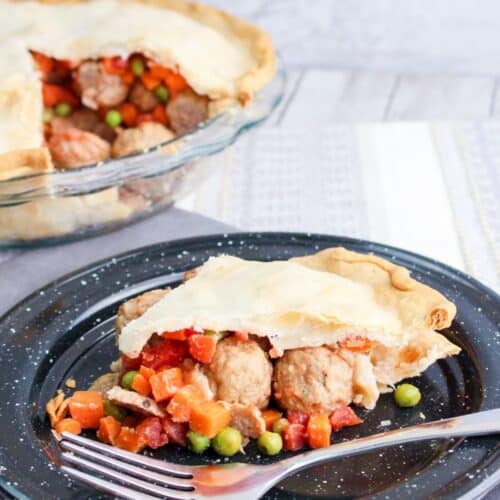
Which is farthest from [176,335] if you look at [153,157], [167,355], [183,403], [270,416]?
[153,157]

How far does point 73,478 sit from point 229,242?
3.48 ft

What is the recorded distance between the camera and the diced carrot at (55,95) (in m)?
4.25

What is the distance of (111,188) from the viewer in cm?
331

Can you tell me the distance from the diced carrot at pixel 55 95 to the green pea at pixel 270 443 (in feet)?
7.57

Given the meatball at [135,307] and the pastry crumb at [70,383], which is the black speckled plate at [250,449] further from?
the meatball at [135,307]

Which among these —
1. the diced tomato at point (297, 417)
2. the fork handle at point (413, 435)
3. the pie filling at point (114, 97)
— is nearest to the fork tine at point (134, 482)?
the fork handle at point (413, 435)

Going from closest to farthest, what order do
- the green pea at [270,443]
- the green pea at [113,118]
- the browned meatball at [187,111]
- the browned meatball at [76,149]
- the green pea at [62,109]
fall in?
the green pea at [270,443], the browned meatball at [76,149], the browned meatball at [187,111], the green pea at [113,118], the green pea at [62,109]

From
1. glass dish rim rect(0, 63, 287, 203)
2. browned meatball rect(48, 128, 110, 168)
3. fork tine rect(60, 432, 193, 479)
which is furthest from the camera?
browned meatball rect(48, 128, 110, 168)

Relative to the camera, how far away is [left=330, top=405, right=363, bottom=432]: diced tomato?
7.99 ft

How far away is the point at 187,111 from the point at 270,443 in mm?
1979

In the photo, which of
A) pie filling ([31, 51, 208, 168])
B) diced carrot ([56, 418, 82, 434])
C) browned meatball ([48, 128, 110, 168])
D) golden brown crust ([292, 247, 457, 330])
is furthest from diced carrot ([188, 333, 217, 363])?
pie filling ([31, 51, 208, 168])

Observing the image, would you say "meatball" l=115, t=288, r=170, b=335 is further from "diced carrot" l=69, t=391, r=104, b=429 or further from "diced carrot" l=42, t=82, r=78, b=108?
"diced carrot" l=42, t=82, r=78, b=108

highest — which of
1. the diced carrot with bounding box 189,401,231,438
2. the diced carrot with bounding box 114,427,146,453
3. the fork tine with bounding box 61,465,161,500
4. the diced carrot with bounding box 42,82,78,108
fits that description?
the diced carrot with bounding box 42,82,78,108

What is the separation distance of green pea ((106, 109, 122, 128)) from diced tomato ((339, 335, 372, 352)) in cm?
192
